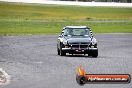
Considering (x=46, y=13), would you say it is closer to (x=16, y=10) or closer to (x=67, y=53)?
(x=16, y=10)

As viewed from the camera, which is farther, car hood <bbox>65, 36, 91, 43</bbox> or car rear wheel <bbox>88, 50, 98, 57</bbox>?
car rear wheel <bbox>88, 50, 98, 57</bbox>

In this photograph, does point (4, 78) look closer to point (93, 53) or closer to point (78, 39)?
point (78, 39)

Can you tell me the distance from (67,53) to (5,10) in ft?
231

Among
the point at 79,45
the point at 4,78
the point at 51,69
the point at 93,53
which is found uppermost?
the point at 4,78

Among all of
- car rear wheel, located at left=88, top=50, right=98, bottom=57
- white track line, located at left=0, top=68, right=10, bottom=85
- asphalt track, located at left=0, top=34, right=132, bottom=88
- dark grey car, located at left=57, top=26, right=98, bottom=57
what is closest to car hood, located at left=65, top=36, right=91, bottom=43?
dark grey car, located at left=57, top=26, right=98, bottom=57

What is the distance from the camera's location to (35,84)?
15219 mm

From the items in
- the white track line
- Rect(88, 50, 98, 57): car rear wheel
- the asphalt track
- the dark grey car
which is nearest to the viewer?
the asphalt track

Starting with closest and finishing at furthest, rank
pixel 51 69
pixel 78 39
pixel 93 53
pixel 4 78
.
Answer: pixel 4 78, pixel 51 69, pixel 78 39, pixel 93 53

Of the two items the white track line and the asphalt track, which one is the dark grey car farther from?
the white track line

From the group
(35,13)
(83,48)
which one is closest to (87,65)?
(83,48)

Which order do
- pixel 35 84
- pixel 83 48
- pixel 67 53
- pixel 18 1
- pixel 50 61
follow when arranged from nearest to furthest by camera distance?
pixel 35 84, pixel 50 61, pixel 83 48, pixel 67 53, pixel 18 1

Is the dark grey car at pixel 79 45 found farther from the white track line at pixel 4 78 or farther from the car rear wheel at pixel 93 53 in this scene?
the white track line at pixel 4 78

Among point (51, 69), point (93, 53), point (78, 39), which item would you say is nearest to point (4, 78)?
point (51, 69)

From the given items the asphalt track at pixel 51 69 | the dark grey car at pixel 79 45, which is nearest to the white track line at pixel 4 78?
the asphalt track at pixel 51 69
